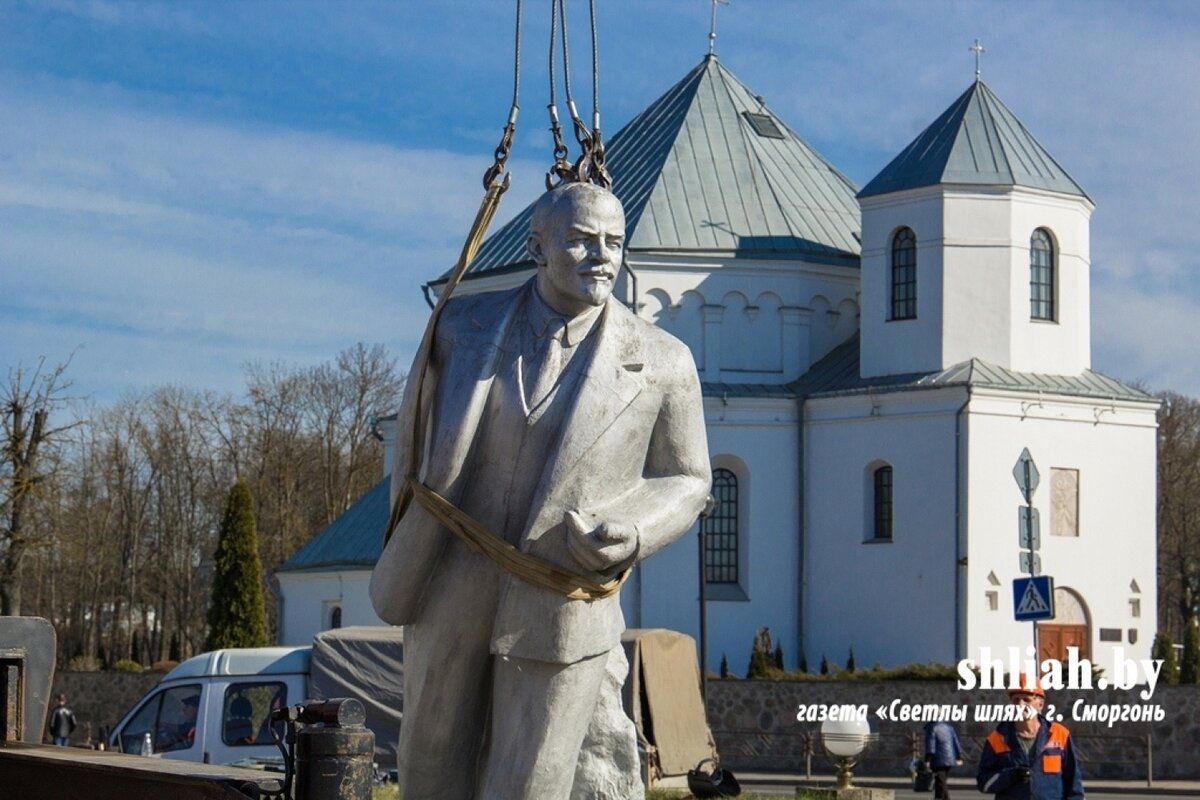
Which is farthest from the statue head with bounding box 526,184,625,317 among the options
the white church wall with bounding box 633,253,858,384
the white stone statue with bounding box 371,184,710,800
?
the white church wall with bounding box 633,253,858,384

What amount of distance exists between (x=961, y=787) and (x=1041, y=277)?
17.4 meters

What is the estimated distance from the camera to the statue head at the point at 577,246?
6113mm

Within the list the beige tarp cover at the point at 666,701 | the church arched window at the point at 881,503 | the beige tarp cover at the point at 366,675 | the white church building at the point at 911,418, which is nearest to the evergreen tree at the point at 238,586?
the white church building at the point at 911,418

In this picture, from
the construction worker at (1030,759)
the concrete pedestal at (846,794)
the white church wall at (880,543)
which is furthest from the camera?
the white church wall at (880,543)

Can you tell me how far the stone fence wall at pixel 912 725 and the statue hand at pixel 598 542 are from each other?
2731cm

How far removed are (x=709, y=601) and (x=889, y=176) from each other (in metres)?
10.1

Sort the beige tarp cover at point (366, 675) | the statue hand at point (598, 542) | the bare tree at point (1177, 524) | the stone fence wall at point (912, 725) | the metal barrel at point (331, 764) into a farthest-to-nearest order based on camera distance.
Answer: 1. the bare tree at point (1177, 524)
2. the stone fence wall at point (912, 725)
3. the beige tarp cover at point (366, 675)
4. the metal barrel at point (331, 764)
5. the statue hand at point (598, 542)

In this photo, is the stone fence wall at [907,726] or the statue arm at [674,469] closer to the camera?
the statue arm at [674,469]

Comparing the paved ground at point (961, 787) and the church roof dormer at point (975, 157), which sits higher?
the church roof dormer at point (975, 157)

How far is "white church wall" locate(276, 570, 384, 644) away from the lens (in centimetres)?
5050

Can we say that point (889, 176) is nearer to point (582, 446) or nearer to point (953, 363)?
point (953, 363)

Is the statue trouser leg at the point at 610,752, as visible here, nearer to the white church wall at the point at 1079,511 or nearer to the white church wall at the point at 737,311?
the white church wall at the point at 1079,511

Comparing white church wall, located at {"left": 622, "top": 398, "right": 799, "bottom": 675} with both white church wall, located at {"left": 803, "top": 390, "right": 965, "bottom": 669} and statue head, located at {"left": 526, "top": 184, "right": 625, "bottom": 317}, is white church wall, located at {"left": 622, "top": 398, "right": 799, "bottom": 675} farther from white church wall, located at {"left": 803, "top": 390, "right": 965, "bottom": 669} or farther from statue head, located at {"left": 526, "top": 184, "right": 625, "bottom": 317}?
statue head, located at {"left": 526, "top": 184, "right": 625, "bottom": 317}

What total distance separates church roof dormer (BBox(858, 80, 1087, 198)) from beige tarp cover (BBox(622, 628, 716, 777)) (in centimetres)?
2221
